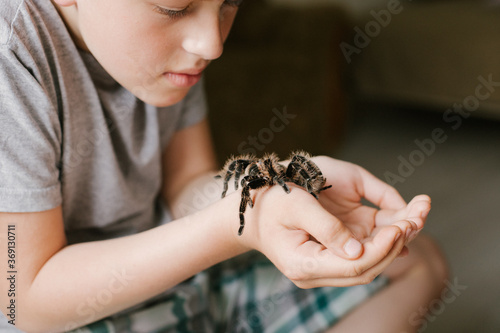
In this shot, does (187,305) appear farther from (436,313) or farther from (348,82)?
(348,82)

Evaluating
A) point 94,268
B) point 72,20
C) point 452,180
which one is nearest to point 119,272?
point 94,268

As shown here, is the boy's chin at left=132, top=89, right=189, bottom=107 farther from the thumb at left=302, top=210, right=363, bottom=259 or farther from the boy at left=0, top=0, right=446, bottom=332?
the thumb at left=302, top=210, right=363, bottom=259

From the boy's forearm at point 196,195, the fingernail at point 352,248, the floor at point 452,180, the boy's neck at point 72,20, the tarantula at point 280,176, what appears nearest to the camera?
the fingernail at point 352,248

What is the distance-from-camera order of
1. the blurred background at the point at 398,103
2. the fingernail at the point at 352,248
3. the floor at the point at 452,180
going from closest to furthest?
the fingernail at the point at 352,248
the floor at the point at 452,180
the blurred background at the point at 398,103

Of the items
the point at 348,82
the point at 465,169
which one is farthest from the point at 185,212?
the point at 348,82

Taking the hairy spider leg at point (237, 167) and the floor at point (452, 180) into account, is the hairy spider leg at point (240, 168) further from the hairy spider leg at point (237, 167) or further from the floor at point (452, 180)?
the floor at point (452, 180)

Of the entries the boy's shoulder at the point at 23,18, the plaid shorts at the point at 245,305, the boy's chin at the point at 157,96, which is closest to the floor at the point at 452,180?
the plaid shorts at the point at 245,305
